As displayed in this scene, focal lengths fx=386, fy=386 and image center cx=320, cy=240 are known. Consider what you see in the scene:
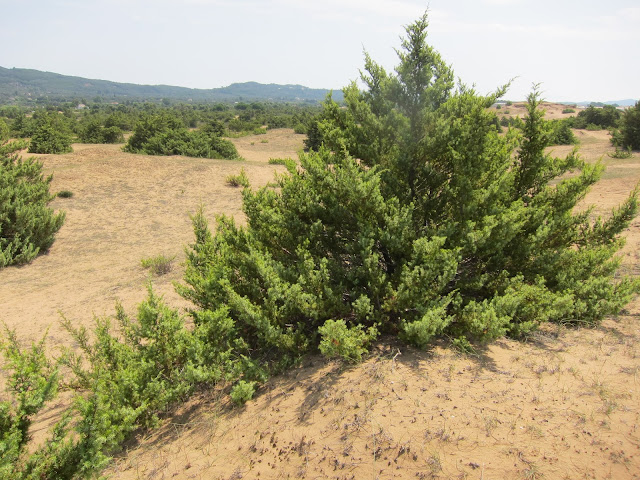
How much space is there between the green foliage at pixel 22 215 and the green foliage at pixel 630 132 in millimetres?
26122

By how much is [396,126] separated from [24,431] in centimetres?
462

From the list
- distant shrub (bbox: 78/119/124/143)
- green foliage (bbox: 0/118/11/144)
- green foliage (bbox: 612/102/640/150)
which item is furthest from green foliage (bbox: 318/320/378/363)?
distant shrub (bbox: 78/119/124/143)

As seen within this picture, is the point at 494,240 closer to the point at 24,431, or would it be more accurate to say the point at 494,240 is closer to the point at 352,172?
the point at 352,172

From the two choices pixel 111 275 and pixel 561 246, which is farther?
pixel 111 275

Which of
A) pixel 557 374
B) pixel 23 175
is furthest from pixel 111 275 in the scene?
pixel 557 374

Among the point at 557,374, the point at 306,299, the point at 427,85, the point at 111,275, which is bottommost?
the point at 111,275

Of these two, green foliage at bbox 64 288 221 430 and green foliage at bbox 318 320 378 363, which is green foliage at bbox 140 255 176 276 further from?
green foliage at bbox 318 320 378 363

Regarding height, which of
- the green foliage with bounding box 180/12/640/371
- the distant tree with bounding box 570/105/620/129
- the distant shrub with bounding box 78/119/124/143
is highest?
the distant tree with bounding box 570/105/620/129

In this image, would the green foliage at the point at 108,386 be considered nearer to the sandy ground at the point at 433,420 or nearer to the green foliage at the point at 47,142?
the sandy ground at the point at 433,420

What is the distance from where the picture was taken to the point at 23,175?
11.0 metres

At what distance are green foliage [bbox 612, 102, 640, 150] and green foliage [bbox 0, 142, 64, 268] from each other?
1028 inches

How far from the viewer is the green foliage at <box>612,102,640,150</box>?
2045 cm

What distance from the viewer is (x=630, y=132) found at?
2092 centimetres

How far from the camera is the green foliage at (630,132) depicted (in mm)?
20453
